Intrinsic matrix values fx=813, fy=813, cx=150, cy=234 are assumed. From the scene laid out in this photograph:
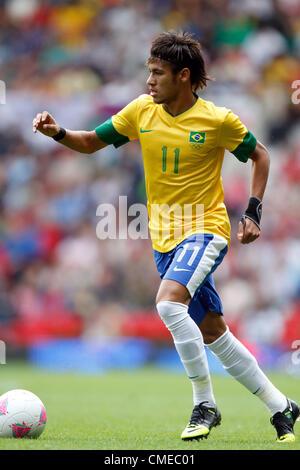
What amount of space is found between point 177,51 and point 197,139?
0.58m

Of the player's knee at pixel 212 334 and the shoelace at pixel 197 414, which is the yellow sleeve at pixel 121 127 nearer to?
the player's knee at pixel 212 334

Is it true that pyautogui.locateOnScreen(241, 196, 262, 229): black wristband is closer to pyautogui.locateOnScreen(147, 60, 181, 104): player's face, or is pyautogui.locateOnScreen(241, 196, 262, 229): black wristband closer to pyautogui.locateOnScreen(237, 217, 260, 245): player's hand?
pyautogui.locateOnScreen(237, 217, 260, 245): player's hand

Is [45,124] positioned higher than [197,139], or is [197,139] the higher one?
[45,124]

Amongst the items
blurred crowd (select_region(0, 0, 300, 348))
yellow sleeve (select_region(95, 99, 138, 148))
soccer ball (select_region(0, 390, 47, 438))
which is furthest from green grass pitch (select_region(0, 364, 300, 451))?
yellow sleeve (select_region(95, 99, 138, 148))

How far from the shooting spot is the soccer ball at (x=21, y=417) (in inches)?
193

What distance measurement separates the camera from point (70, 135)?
5344 mm

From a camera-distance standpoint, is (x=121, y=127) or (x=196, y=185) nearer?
(x=196, y=185)

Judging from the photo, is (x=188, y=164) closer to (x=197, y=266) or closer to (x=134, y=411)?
(x=197, y=266)

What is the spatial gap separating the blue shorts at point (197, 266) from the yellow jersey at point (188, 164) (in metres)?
0.07

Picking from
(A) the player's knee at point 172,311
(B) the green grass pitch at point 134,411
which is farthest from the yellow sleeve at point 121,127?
(B) the green grass pitch at point 134,411

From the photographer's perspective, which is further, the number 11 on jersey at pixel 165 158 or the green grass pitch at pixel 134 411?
the number 11 on jersey at pixel 165 158

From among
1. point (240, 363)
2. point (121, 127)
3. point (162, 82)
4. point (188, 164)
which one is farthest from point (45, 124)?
point (240, 363)

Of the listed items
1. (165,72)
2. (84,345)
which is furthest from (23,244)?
(165,72)

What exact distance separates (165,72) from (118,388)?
17.9ft
